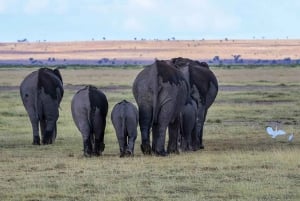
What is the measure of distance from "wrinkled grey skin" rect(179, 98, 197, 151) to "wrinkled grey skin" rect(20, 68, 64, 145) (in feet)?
13.3

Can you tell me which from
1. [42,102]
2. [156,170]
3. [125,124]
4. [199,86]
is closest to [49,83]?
[42,102]

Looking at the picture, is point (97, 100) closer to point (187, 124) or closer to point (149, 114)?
point (149, 114)

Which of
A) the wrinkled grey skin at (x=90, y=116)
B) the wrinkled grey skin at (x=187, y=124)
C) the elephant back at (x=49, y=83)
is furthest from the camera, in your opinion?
the elephant back at (x=49, y=83)

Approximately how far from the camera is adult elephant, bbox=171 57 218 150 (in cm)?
2358

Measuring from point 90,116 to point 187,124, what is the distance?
8.98ft

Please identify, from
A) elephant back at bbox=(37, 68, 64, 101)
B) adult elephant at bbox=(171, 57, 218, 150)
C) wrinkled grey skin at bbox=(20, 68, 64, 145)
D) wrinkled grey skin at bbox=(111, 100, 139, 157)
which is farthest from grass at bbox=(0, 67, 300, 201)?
elephant back at bbox=(37, 68, 64, 101)

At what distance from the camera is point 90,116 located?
2105 centimetres

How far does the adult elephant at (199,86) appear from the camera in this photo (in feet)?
77.4

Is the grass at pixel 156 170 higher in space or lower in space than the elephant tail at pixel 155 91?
lower

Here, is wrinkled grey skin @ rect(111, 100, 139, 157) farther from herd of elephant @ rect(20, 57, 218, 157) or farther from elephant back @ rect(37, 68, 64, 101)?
elephant back @ rect(37, 68, 64, 101)

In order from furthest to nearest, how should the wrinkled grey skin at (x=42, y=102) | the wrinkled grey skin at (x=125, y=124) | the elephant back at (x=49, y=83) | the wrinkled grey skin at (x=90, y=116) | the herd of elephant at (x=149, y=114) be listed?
the elephant back at (x=49, y=83)
the wrinkled grey skin at (x=42, y=102)
the wrinkled grey skin at (x=90, y=116)
the herd of elephant at (x=149, y=114)
the wrinkled grey skin at (x=125, y=124)

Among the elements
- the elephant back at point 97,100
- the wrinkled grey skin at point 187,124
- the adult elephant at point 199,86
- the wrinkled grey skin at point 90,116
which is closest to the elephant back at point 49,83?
the adult elephant at point 199,86

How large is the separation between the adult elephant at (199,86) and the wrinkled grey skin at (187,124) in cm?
25

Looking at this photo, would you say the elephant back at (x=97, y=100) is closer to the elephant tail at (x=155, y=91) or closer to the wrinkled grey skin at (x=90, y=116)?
the wrinkled grey skin at (x=90, y=116)
